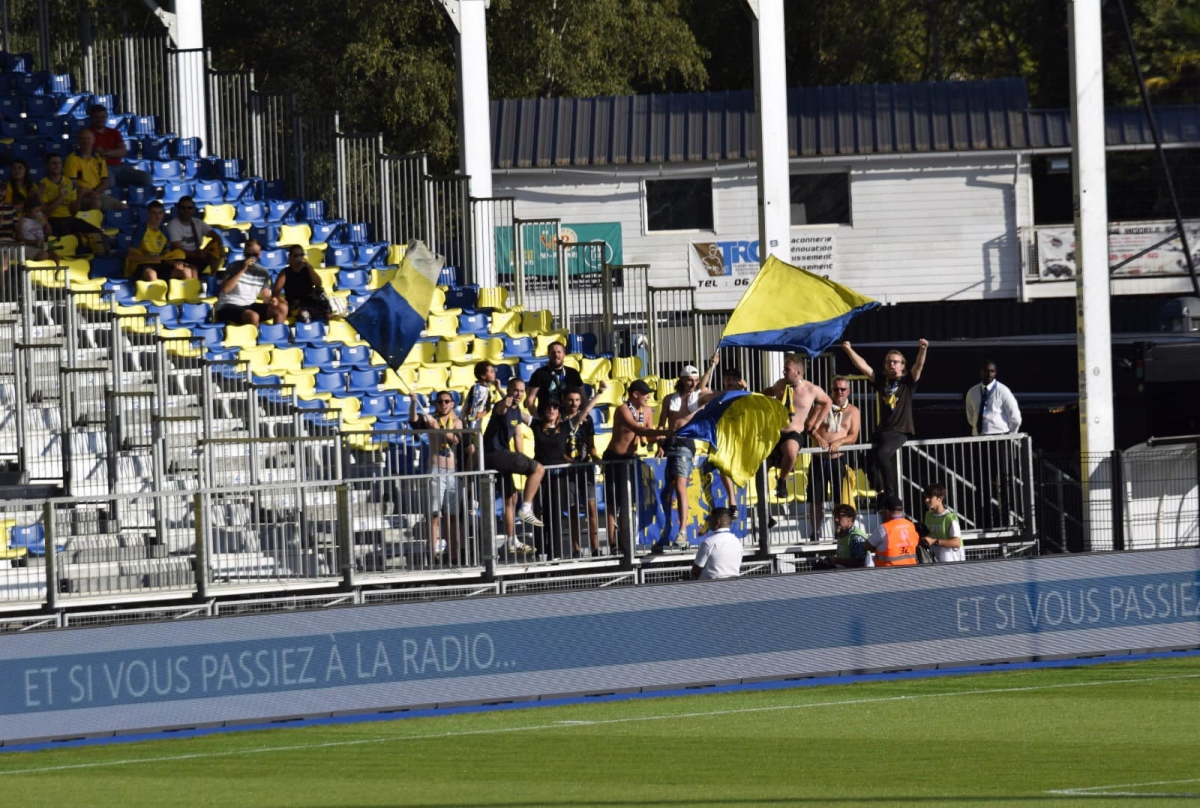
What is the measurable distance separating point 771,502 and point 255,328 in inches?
239

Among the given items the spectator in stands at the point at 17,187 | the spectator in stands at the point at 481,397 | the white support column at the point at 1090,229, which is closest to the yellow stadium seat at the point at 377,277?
the spectator in stands at the point at 17,187

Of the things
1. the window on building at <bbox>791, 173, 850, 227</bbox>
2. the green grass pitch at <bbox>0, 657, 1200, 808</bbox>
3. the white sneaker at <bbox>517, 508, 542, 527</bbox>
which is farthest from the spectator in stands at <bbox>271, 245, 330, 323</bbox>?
the window on building at <bbox>791, 173, 850, 227</bbox>

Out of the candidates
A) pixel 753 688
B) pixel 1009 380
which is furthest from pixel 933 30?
pixel 753 688

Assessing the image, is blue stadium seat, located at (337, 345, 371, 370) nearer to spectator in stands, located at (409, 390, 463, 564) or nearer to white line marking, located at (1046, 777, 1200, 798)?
spectator in stands, located at (409, 390, 463, 564)

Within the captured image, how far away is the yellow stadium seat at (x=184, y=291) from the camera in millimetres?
21266

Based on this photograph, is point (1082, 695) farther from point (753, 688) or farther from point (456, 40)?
point (456, 40)

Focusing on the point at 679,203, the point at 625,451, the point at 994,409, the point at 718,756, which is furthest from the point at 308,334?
the point at 679,203

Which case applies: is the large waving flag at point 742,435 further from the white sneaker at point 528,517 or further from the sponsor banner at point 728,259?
the sponsor banner at point 728,259

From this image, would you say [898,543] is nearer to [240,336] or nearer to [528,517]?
[528,517]

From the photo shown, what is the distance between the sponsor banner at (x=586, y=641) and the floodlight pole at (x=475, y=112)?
9920mm

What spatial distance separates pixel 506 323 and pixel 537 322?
1.28ft

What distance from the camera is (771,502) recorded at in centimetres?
1828

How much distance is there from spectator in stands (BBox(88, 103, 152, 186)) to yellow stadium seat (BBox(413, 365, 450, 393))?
175 inches

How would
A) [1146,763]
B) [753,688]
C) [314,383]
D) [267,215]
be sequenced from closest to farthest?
1. [1146,763]
2. [753,688]
3. [314,383]
4. [267,215]
